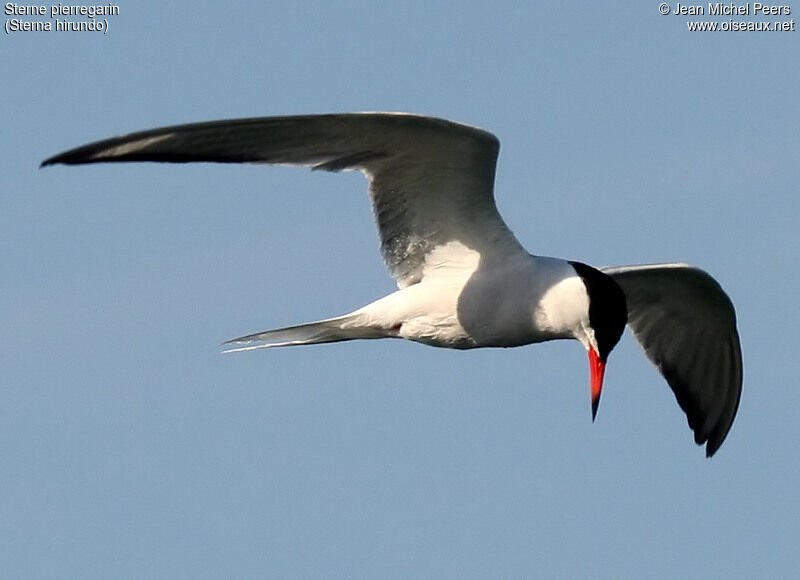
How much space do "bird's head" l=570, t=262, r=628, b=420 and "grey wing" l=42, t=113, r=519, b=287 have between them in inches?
21.6

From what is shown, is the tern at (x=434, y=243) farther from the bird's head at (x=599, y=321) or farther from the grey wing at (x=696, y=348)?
the grey wing at (x=696, y=348)

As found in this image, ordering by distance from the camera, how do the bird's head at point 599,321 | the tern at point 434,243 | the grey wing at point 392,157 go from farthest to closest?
the bird's head at point 599,321, the tern at point 434,243, the grey wing at point 392,157

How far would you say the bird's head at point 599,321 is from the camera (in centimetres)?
909

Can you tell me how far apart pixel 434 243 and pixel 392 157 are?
0.82 metres

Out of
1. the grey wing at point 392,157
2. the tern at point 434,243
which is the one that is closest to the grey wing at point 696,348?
the tern at point 434,243

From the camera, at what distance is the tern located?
321 inches

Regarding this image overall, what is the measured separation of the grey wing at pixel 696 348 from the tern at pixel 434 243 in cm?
61

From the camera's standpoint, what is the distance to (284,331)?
9.77m

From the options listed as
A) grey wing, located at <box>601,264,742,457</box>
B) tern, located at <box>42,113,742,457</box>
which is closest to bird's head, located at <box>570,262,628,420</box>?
tern, located at <box>42,113,742,457</box>

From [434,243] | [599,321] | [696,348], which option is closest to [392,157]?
[434,243]

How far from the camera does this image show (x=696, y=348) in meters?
11.3

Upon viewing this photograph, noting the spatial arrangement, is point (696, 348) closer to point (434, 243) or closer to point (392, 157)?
point (434, 243)

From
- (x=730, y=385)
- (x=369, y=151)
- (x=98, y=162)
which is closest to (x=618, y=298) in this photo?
(x=369, y=151)

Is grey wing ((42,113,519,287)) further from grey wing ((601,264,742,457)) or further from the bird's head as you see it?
grey wing ((601,264,742,457))
